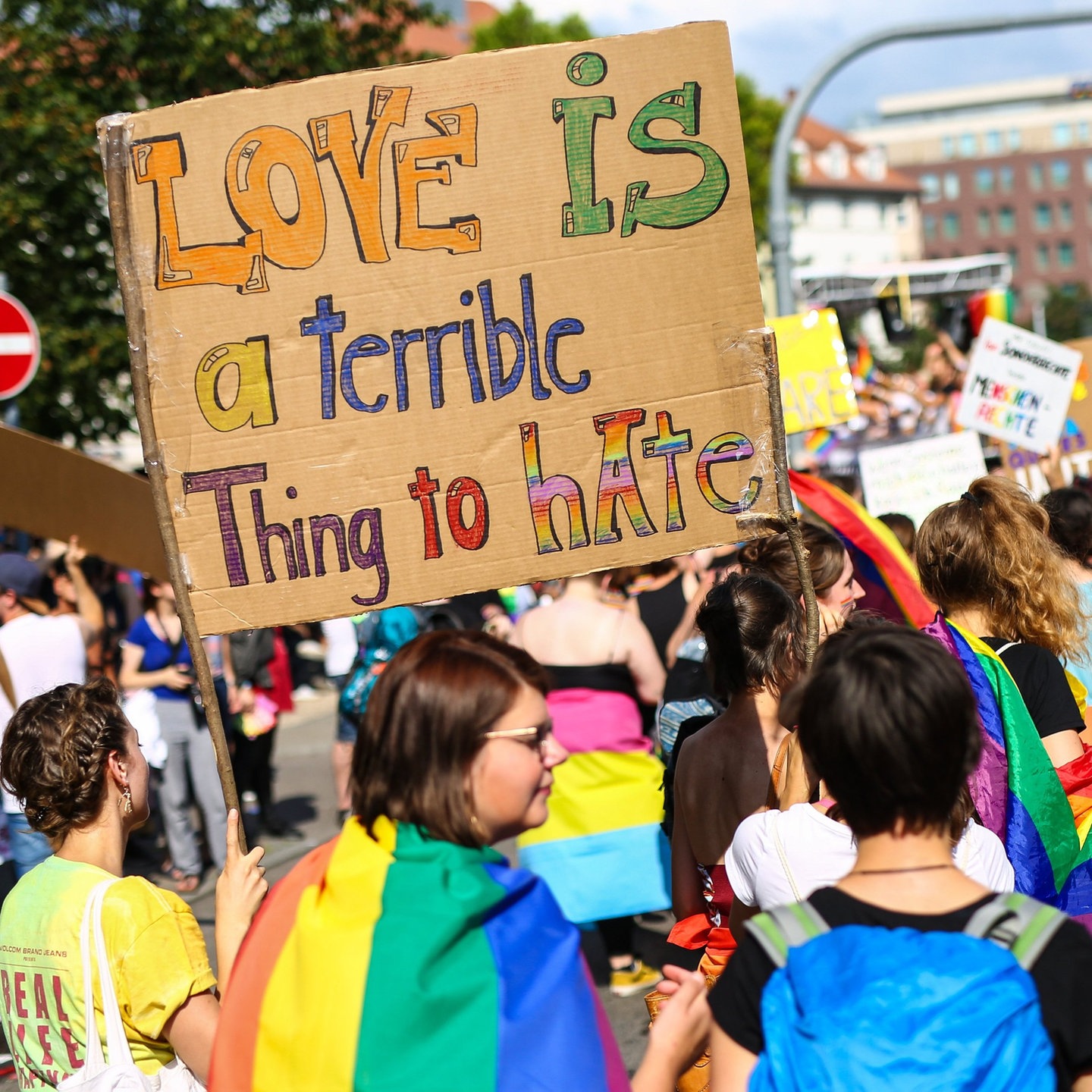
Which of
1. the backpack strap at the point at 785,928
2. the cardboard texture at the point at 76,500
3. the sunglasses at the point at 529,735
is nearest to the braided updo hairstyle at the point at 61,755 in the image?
the sunglasses at the point at 529,735

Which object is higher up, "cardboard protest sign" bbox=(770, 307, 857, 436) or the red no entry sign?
the red no entry sign

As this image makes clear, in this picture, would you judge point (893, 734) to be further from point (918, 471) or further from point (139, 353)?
point (918, 471)

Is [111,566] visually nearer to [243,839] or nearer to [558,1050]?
[243,839]

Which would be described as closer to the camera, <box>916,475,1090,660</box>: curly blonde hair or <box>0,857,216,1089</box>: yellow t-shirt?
<box>0,857,216,1089</box>: yellow t-shirt

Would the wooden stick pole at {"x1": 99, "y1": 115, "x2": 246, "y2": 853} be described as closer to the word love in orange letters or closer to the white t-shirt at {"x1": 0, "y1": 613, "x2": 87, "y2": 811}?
the word love in orange letters

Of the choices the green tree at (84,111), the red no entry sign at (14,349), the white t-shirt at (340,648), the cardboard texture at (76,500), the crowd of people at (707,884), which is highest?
the green tree at (84,111)

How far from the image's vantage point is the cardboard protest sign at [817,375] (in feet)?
21.4

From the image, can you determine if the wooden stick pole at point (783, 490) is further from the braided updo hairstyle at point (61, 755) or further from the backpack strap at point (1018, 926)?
the braided updo hairstyle at point (61, 755)

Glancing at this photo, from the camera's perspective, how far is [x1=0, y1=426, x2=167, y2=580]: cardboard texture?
3746mm

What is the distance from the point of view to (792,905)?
181 centimetres

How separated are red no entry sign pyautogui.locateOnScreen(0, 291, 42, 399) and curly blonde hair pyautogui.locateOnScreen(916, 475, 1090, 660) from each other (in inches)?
189

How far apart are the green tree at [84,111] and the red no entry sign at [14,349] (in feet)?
24.9

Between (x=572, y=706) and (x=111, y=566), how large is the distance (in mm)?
6970

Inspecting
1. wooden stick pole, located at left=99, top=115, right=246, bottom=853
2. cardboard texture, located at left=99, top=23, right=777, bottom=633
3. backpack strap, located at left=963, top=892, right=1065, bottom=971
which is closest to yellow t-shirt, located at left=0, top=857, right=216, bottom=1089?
wooden stick pole, located at left=99, top=115, right=246, bottom=853
